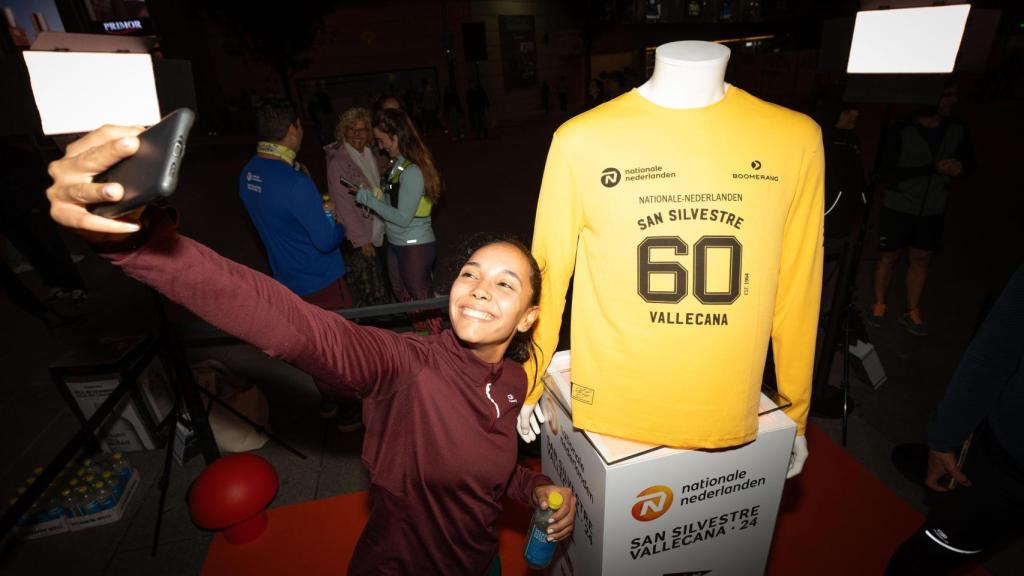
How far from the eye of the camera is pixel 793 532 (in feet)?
8.91

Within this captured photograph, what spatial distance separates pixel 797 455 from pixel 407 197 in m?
2.94

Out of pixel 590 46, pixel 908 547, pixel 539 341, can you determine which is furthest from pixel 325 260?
pixel 590 46

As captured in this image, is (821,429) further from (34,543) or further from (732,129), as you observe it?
(34,543)

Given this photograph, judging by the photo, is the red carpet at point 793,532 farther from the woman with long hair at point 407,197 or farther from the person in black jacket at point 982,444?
the woman with long hair at point 407,197

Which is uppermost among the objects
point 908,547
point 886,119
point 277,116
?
point 277,116

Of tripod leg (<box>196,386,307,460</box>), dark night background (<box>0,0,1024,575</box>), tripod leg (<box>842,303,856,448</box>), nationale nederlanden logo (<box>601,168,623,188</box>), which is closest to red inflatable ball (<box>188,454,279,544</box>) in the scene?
dark night background (<box>0,0,1024,575</box>)

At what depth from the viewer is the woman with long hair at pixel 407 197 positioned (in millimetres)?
3732

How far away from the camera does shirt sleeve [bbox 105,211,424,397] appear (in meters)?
0.98

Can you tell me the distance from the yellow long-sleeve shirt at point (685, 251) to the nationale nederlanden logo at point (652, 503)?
25 cm

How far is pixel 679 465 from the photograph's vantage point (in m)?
1.69

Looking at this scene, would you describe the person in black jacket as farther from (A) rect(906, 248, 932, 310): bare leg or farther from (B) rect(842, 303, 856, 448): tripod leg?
(A) rect(906, 248, 932, 310): bare leg

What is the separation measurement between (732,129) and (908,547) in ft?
6.03

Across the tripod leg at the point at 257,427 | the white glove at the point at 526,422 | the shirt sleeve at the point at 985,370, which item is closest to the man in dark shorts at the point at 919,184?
the shirt sleeve at the point at 985,370

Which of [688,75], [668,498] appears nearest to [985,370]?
[668,498]
